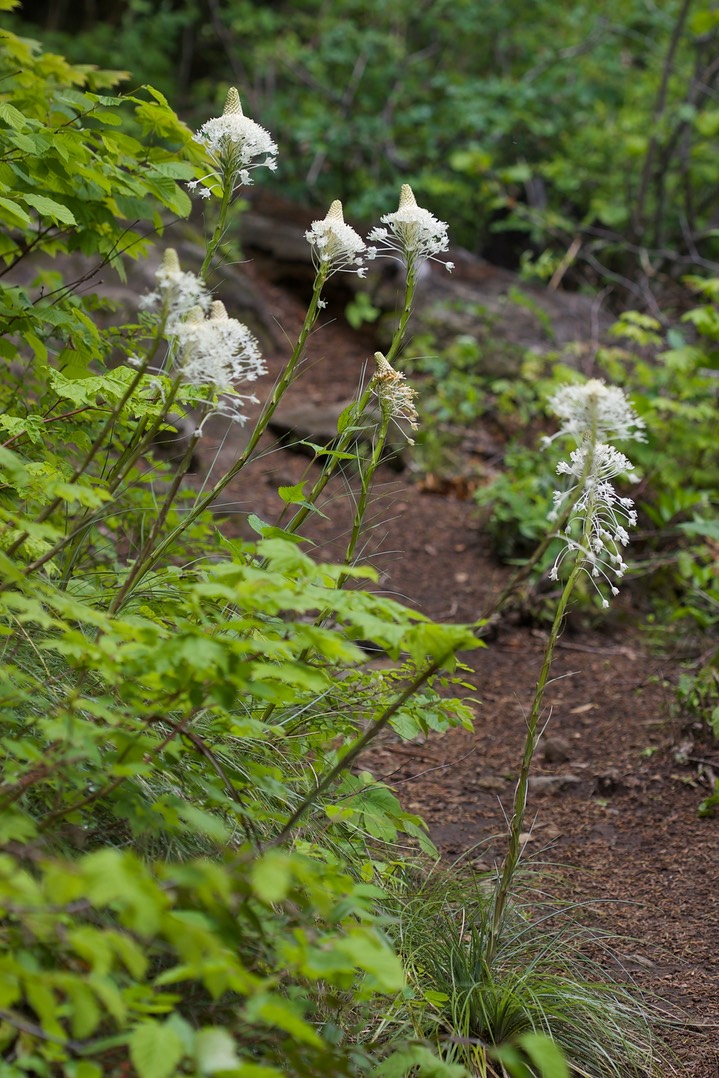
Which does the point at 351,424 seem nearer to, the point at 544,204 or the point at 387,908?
the point at 387,908

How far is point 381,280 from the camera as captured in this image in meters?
8.30

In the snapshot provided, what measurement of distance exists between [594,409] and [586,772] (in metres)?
2.31

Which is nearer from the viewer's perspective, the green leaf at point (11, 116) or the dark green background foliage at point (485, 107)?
the green leaf at point (11, 116)

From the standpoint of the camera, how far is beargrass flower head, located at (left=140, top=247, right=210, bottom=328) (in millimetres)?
1780

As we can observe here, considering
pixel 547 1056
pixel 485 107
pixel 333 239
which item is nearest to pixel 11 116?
pixel 333 239

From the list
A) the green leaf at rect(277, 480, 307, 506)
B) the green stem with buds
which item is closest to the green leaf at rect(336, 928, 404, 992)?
the green stem with buds

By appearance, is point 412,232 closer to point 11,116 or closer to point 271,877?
point 11,116

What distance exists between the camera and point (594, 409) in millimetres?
1801

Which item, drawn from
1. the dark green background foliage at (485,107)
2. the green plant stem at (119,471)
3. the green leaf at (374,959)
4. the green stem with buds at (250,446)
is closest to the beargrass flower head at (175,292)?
the green plant stem at (119,471)

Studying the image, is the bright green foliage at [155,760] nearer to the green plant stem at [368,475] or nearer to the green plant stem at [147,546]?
the green plant stem at [147,546]

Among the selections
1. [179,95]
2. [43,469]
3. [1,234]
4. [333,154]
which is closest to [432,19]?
[333,154]

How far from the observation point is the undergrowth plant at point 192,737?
1.32 meters

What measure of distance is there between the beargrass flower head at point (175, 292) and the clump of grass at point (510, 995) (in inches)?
53.2

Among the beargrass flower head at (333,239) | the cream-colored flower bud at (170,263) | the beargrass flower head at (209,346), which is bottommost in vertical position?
the beargrass flower head at (209,346)
